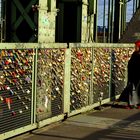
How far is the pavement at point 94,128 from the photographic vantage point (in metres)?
8.55

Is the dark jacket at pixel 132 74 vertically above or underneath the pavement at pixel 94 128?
above

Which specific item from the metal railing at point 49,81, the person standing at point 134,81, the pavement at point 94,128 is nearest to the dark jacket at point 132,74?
the person standing at point 134,81

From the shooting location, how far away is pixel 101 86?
39.7 feet

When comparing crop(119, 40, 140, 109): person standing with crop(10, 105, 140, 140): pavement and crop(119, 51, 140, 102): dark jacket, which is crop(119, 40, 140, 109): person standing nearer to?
crop(119, 51, 140, 102): dark jacket

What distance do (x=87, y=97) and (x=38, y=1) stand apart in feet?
9.39

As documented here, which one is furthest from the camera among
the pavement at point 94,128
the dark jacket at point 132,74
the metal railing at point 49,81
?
the dark jacket at point 132,74

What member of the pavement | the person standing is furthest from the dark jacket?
the pavement

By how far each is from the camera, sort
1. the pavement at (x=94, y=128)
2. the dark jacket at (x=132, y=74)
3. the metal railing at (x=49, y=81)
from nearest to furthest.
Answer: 1. the metal railing at (x=49, y=81)
2. the pavement at (x=94, y=128)
3. the dark jacket at (x=132, y=74)

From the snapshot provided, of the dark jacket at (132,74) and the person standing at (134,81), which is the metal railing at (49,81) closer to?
the dark jacket at (132,74)

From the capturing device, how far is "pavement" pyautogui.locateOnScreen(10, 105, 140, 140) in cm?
855

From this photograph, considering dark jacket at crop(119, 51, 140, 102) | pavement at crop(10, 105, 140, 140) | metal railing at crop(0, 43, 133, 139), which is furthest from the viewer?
dark jacket at crop(119, 51, 140, 102)

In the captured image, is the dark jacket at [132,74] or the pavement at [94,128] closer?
the pavement at [94,128]

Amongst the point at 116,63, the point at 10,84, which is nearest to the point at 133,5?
the point at 116,63

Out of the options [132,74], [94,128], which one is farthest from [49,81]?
[132,74]
